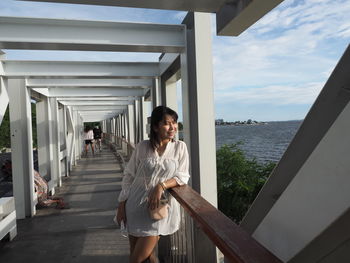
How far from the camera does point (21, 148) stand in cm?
577

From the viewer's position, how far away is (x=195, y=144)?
11.2 feet

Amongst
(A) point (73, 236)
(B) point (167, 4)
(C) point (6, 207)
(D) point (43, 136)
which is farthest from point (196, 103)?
(D) point (43, 136)

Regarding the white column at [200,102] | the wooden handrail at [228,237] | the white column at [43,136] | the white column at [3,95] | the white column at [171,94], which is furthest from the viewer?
the white column at [43,136]

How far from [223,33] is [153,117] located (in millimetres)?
902

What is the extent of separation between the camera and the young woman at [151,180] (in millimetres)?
2256

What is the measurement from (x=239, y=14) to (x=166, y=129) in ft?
3.21

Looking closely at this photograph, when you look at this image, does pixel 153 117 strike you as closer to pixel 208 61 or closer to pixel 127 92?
pixel 208 61

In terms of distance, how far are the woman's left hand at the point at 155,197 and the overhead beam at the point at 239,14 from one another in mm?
1340

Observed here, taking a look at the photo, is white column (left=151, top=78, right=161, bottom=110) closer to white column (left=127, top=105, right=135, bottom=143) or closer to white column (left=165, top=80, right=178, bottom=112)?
white column (left=165, top=80, right=178, bottom=112)

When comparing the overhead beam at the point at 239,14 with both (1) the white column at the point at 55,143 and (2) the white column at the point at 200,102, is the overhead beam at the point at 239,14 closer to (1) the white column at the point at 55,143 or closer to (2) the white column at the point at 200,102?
(2) the white column at the point at 200,102

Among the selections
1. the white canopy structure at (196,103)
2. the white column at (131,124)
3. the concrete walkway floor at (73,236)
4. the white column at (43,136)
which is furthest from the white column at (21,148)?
the white column at (131,124)

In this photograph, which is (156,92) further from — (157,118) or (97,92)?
(97,92)

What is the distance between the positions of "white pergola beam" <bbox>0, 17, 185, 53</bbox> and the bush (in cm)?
383

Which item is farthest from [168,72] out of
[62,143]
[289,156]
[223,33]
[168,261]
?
[62,143]
